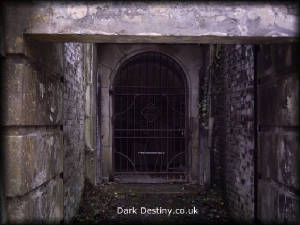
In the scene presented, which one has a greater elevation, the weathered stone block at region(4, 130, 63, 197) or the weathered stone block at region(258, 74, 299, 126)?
the weathered stone block at region(258, 74, 299, 126)

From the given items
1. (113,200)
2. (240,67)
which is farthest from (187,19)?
(113,200)

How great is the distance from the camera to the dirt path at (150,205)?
16.3ft

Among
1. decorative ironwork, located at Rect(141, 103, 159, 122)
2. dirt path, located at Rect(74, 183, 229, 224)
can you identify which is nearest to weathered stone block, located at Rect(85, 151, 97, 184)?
dirt path, located at Rect(74, 183, 229, 224)

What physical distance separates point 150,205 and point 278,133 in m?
3.39

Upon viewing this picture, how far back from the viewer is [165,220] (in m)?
4.98

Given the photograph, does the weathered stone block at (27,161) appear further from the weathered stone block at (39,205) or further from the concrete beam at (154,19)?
the concrete beam at (154,19)

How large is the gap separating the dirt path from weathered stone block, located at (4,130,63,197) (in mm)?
2487

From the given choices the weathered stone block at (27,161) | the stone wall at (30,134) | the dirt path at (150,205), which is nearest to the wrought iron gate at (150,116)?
the dirt path at (150,205)

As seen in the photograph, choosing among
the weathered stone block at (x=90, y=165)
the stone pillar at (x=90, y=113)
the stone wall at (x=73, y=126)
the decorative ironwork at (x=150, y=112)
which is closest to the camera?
the stone wall at (x=73, y=126)

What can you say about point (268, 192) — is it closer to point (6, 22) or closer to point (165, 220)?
point (165, 220)

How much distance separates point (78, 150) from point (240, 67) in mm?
3131

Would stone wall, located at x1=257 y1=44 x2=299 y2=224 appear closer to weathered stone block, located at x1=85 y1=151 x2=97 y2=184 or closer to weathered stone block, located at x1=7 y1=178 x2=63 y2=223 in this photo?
weathered stone block, located at x1=7 y1=178 x2=63 y2=223

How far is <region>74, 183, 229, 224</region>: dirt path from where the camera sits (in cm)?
496

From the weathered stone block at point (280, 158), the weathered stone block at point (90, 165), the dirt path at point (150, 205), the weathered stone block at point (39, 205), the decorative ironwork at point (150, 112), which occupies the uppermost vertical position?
the decorative ironwork at point (150, 112)
